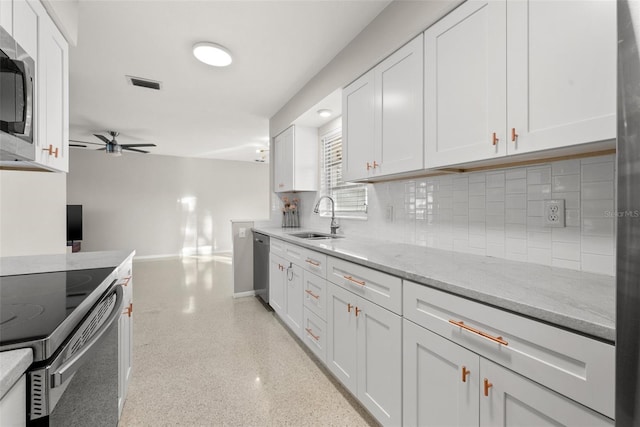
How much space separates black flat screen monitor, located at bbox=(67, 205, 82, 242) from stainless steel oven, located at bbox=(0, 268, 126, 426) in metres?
5.37

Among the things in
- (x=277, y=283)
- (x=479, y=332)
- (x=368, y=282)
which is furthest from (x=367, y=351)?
(x=277, y=283)

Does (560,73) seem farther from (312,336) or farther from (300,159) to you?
(300,159)

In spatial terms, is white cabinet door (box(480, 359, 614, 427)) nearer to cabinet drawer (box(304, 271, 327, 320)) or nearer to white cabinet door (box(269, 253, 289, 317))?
cabinet drawer (box(304, 271, 327, 320))

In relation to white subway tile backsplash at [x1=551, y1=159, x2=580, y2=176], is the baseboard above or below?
below

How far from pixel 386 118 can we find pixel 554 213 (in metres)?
1.10

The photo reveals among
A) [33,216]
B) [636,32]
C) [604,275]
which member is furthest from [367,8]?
[33,216]

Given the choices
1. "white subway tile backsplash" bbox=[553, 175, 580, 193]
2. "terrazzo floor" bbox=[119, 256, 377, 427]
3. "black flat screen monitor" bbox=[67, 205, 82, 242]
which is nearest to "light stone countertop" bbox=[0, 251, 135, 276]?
"terrazzo floor" bbox=[119, 256, 377, 427]

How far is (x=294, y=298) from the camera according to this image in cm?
246

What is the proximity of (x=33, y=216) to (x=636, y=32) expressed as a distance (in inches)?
132

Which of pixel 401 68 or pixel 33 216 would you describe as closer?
pixel 401 68

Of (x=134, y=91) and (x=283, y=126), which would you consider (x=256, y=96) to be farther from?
(x=134, y=91)

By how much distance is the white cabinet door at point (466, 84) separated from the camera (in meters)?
1.23

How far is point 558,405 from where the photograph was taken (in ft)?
2.44

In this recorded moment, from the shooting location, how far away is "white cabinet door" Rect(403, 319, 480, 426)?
97cm
